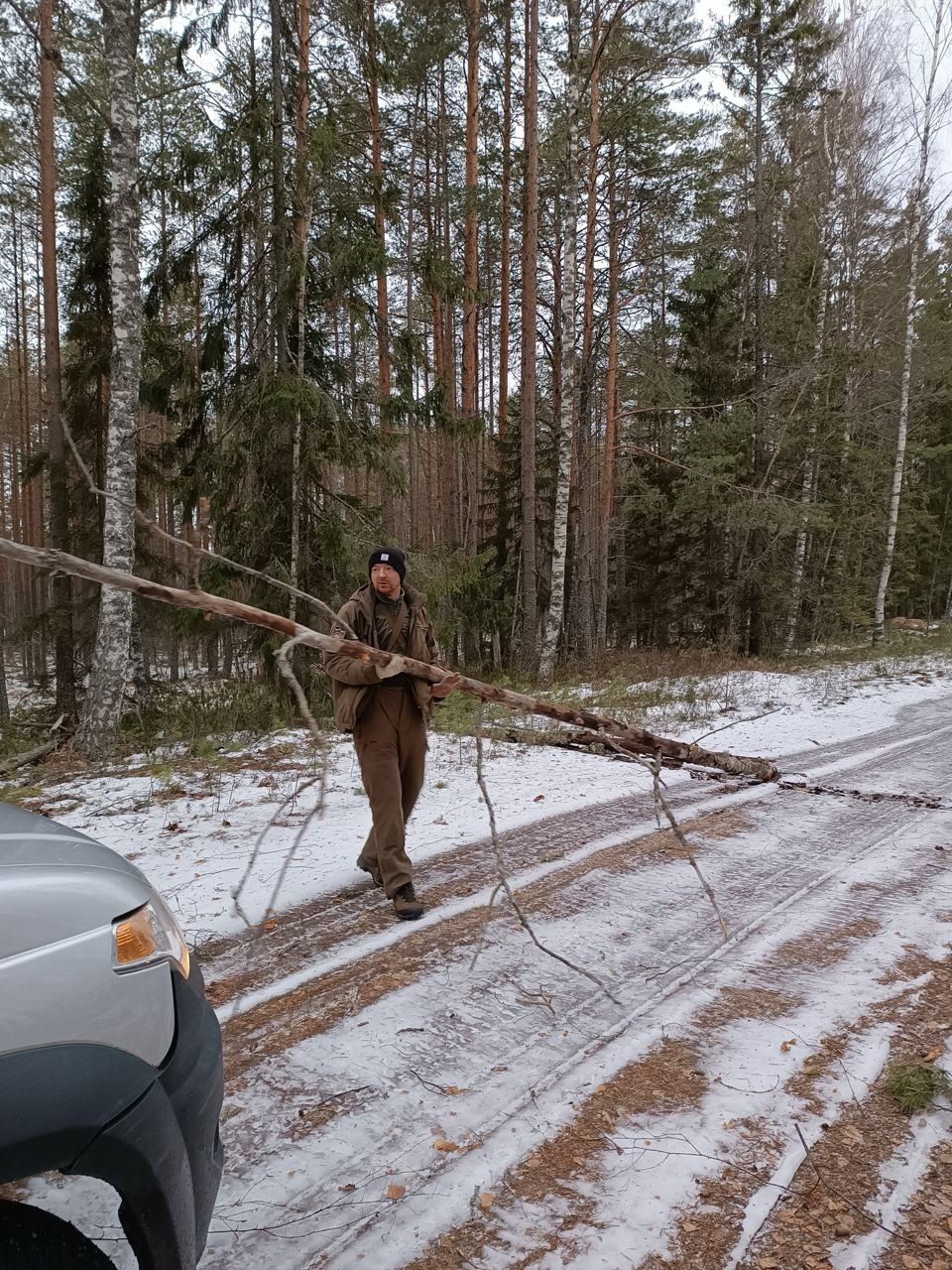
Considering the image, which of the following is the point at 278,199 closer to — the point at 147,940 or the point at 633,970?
the point at 633,970

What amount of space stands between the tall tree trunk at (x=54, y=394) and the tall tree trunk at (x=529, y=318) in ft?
27.3

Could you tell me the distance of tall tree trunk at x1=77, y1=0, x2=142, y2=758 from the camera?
784 centimetres

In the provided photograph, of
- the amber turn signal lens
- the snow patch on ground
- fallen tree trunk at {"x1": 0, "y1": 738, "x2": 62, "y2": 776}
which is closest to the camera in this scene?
the amber turn signal lens

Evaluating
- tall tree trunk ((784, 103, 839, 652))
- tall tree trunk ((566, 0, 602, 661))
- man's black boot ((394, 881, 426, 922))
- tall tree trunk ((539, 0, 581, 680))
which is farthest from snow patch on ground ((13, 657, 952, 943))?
tall tree trunk ((784, 103, 839, 652))

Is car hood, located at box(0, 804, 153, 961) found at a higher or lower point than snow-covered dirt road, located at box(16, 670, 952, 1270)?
higher

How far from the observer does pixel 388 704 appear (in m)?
4.40

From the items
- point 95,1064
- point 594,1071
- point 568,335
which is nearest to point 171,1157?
point 95,1064

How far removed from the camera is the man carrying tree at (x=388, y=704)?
4.29 meters

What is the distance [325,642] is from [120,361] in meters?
7.23

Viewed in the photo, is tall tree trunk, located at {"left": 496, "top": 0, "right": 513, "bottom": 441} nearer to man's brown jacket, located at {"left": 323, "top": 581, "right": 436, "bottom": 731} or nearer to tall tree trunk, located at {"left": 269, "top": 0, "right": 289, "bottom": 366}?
tall tree trunk, located at {"left": 269, "top": 0, "right": 289, "bottom": 366}

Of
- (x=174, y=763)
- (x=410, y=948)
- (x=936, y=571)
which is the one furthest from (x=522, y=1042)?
(x=936, y=571)

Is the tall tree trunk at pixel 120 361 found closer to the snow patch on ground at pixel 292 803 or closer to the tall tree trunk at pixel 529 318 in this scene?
the snow patch on ground at pixel 292 803

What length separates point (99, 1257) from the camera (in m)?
1.37

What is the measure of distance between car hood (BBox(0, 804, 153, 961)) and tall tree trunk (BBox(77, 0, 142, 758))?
273 inches
